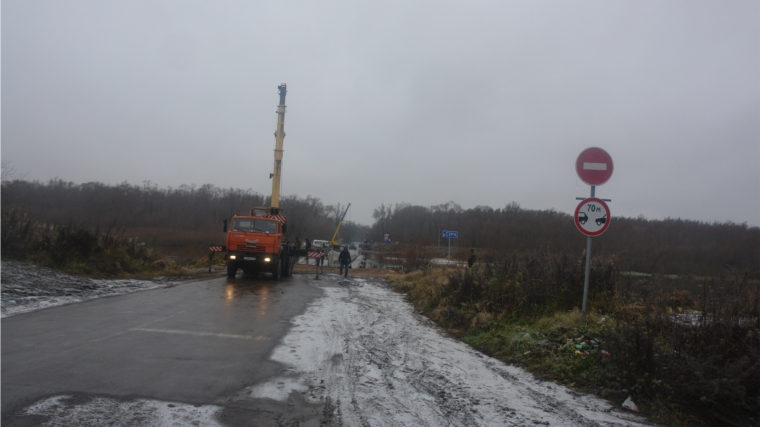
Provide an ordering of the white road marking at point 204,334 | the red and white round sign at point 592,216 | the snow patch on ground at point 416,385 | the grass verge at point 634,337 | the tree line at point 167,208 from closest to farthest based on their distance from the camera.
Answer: the snow patch on ground at point 416,385 → the grass verge at point 634,337 → the red and white round sign at point 592,216 → the white road marking at point 204,334 → the tree line at point 167,208

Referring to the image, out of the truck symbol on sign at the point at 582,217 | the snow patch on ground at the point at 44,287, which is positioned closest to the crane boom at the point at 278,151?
the snow patch on ground at the point at 44,287

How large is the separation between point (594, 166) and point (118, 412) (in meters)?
7.52

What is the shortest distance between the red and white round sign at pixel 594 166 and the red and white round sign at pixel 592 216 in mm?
396

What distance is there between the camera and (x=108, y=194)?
8219 centimetres

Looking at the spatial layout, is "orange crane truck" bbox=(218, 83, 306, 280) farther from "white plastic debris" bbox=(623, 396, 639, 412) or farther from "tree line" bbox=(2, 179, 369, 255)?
"tree line" bbox=(2, 179, 369, 255)

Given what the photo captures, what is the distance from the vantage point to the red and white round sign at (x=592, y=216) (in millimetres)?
7492

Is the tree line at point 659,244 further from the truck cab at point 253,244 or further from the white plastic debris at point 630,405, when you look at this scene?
the truck cab at point 253,244

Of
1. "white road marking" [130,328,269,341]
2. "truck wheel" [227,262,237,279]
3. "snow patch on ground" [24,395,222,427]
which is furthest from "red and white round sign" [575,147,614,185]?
"truck wheel" [227,262,237,279]

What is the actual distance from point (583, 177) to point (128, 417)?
23.9 ft

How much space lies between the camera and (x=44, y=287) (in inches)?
459

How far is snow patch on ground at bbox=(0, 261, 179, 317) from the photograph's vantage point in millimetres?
9828

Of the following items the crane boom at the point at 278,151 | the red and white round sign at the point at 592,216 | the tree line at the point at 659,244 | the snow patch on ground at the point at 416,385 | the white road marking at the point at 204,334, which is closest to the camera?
the snow patch on ground at the point at 416,385

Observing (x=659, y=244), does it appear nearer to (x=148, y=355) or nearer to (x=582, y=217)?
(x=582, y=217)

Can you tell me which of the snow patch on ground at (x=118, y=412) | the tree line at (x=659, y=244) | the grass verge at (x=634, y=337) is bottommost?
the snow patch on ground at (x=118, y=412)
